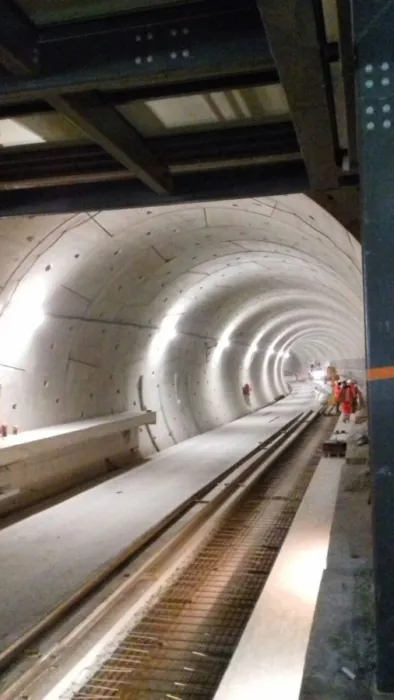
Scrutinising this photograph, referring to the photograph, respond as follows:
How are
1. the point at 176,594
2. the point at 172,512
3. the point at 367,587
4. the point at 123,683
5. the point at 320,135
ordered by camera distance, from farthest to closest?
1. the point at 172,512
2. the point at 176,594
3. the point at 123,683
4. the point at 320,135
5. the point at 367,587

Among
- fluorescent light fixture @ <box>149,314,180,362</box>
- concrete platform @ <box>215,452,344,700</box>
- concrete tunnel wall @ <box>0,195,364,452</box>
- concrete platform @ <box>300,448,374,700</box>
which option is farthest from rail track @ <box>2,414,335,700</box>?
fluorescent light fixture @ <box>149,314,180,362</box>

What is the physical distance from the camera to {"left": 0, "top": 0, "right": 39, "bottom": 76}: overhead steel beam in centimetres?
290

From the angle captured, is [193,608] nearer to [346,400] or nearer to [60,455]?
[60,455]

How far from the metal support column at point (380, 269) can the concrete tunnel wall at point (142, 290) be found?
3.54 m

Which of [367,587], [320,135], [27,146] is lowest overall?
[367,587]

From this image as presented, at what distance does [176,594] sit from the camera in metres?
6.07

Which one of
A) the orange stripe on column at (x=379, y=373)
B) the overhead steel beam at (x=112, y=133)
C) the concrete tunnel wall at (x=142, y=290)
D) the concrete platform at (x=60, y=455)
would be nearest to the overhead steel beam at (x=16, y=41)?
the overhead steel beam at (x=112, y=133)

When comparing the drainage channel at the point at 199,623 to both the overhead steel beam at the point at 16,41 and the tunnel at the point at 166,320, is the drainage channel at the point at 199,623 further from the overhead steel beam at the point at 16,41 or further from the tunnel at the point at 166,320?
the overhead steel beam at the point at 16,41

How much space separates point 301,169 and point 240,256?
23.8 feet

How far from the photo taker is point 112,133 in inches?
156

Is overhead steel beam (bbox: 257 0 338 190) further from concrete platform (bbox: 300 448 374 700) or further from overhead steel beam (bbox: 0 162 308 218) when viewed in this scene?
concrete platform (bbox: 300 448 374 700)

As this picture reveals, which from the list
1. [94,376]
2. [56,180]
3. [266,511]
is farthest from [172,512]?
[56,180]

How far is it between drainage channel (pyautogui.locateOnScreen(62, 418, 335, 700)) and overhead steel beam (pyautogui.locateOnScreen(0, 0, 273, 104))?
366 cm

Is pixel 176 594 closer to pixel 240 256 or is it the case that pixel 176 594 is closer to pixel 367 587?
pixel 367 587
